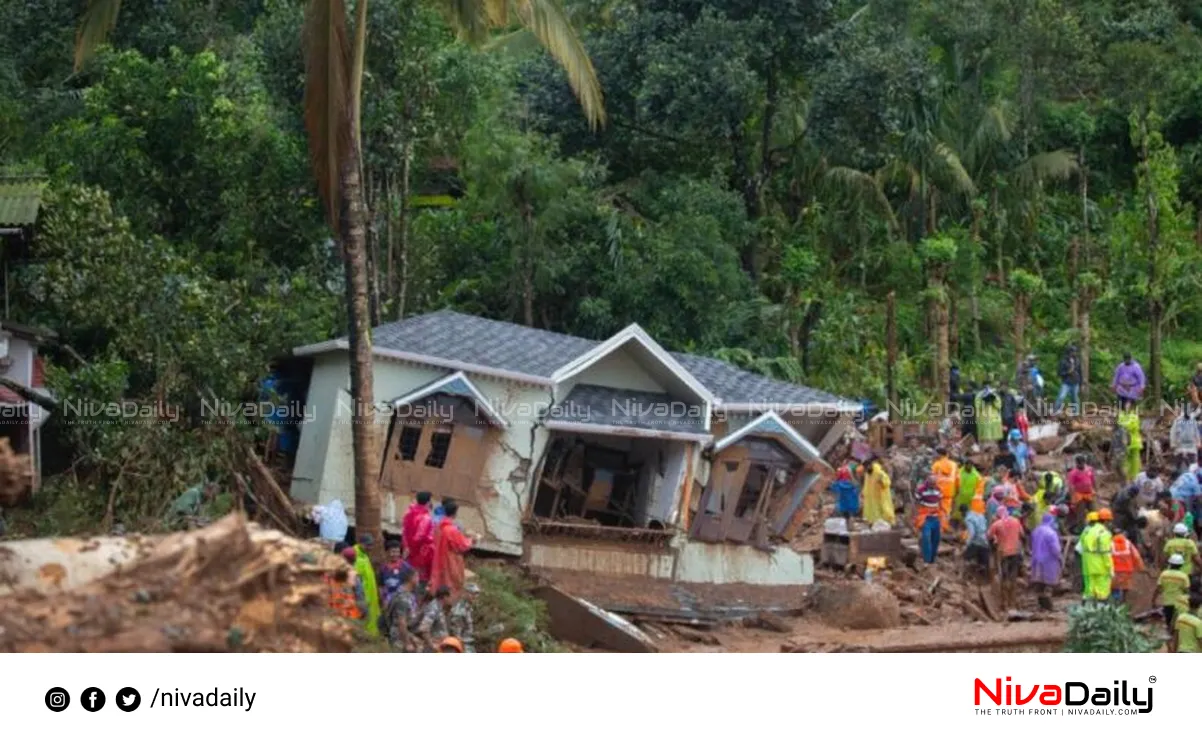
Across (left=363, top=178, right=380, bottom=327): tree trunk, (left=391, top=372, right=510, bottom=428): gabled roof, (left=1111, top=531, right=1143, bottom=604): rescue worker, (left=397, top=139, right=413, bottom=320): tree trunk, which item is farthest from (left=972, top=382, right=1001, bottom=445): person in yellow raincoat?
(left=391, top=372, right=510, bottom=428): gabled roof

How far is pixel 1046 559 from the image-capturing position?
27.3 meters

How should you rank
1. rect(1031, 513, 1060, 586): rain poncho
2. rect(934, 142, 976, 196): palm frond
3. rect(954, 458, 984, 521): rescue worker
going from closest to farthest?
rect(1031, 513, 1060, 586): rain poncho < rect(954, 458, 984, 521): rescue worker < rect(934, 142, 976, 196): palm frond

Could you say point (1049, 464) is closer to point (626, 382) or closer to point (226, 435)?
point (626, 382)

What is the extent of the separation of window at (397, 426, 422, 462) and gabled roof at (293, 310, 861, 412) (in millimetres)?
854

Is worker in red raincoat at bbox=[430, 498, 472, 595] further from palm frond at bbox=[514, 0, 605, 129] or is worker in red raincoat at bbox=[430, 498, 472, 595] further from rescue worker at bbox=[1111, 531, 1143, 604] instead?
rescue worker at bbox=[1111, 531, 1143, 604]

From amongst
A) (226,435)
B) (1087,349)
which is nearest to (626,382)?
(226,435)

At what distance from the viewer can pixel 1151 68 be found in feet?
149

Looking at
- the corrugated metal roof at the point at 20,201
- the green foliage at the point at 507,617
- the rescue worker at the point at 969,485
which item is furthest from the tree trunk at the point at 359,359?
the rescue worker at the point at 969,485

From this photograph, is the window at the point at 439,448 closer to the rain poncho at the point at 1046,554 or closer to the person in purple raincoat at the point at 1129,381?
the rain poncho at the point at 1046,554

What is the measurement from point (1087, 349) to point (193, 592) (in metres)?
27.7

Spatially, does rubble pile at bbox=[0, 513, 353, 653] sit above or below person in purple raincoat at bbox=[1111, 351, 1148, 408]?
below

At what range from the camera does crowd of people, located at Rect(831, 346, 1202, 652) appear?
25.8 m

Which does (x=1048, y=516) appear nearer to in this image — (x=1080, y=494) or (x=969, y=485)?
(x=969, y=485)

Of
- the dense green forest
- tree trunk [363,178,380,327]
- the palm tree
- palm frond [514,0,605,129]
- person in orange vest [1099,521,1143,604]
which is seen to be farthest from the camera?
tree trunk [363,178,380,327]
